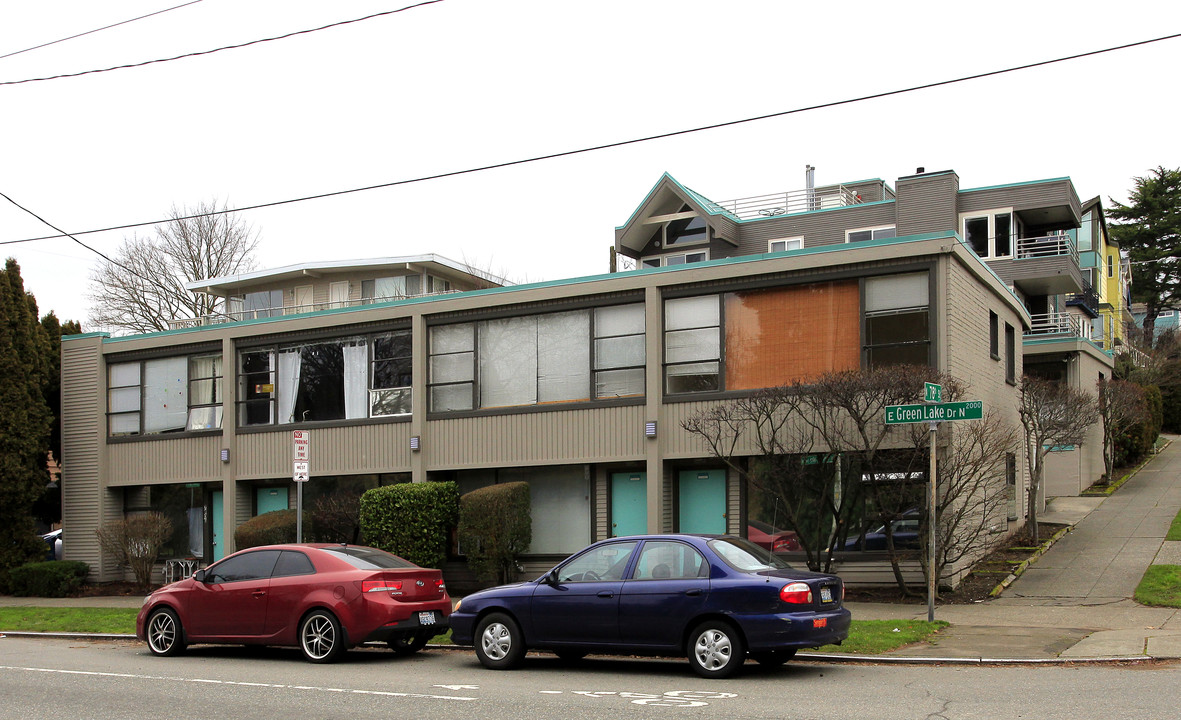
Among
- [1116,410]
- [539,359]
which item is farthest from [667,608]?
[1116,410]

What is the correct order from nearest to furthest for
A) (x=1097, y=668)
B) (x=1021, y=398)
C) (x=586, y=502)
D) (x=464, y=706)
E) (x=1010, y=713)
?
1. (x=1010, y=713)
2. (x=464, y=706)
3. (x=1097, y=668)
4. (x=586, y=502)
5. (x=1021, y=398)

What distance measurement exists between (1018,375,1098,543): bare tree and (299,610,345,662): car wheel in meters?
14.5

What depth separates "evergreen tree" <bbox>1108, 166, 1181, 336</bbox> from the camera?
54.1m

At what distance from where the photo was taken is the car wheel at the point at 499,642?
1182 cm

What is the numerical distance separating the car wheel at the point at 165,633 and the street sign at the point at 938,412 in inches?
378

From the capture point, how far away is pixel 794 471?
1767cm

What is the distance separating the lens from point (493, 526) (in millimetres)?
19938

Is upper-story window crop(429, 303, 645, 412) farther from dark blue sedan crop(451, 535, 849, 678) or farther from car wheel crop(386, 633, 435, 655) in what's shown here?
dark blue sedan crop(451, 535, 849, 678)

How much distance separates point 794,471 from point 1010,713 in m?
9.29

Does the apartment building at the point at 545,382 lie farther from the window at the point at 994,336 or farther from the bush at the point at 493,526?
the bush at the point at 493,526

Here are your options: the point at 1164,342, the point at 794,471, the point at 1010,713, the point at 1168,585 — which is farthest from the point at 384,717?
the point at 1164,342

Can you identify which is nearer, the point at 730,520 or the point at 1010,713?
the point at 1010,713

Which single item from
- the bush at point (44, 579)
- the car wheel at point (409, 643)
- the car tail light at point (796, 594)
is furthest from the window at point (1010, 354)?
the bush at point (44, 579)

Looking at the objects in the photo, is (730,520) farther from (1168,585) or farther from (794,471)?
(1168,585)
